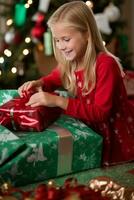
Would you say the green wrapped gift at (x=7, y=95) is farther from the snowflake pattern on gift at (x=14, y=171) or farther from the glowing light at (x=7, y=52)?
the glowing light at (x=7, y=52)

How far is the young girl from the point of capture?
129cm

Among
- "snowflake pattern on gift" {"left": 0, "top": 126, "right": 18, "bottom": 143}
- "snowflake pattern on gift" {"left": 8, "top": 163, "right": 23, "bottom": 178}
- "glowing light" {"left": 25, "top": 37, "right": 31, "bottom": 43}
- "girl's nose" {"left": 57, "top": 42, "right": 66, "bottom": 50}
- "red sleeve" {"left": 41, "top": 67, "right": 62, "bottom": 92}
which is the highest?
"girl's nose" {"left": 57, "top": 42, "right": 66, "bottom": 50}

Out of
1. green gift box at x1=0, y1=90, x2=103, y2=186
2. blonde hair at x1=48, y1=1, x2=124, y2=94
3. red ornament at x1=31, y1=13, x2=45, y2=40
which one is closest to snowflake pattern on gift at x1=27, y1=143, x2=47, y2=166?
green gift box at x1=0, y1=90, x2=103, y2=186

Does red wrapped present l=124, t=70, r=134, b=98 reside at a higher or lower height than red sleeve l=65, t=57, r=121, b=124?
lower

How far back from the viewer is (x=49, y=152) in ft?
3.80

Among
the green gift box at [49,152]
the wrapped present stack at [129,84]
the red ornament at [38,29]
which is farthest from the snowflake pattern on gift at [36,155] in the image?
the red ornament at [38,29]

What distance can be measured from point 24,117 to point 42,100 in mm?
83

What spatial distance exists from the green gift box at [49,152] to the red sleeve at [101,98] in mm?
42

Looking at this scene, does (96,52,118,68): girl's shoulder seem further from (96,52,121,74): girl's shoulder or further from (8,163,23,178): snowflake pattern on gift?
(8,163,23,178): snowflake pattern on gift

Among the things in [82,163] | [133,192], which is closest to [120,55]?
[82,163]

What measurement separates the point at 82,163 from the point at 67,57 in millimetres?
381

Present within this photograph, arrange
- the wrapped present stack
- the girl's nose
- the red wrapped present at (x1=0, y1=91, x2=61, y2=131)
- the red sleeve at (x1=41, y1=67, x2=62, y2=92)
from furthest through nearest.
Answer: the wrapped present stack
the red sleeve at (x1=41, y1=67, x2=62, y2=92)
the girl's nose
the red wrapped present at (x1=0, y1=91, x2=61, y2=131)

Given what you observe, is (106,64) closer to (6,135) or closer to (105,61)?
(105,61)

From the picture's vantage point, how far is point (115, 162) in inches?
54.0
